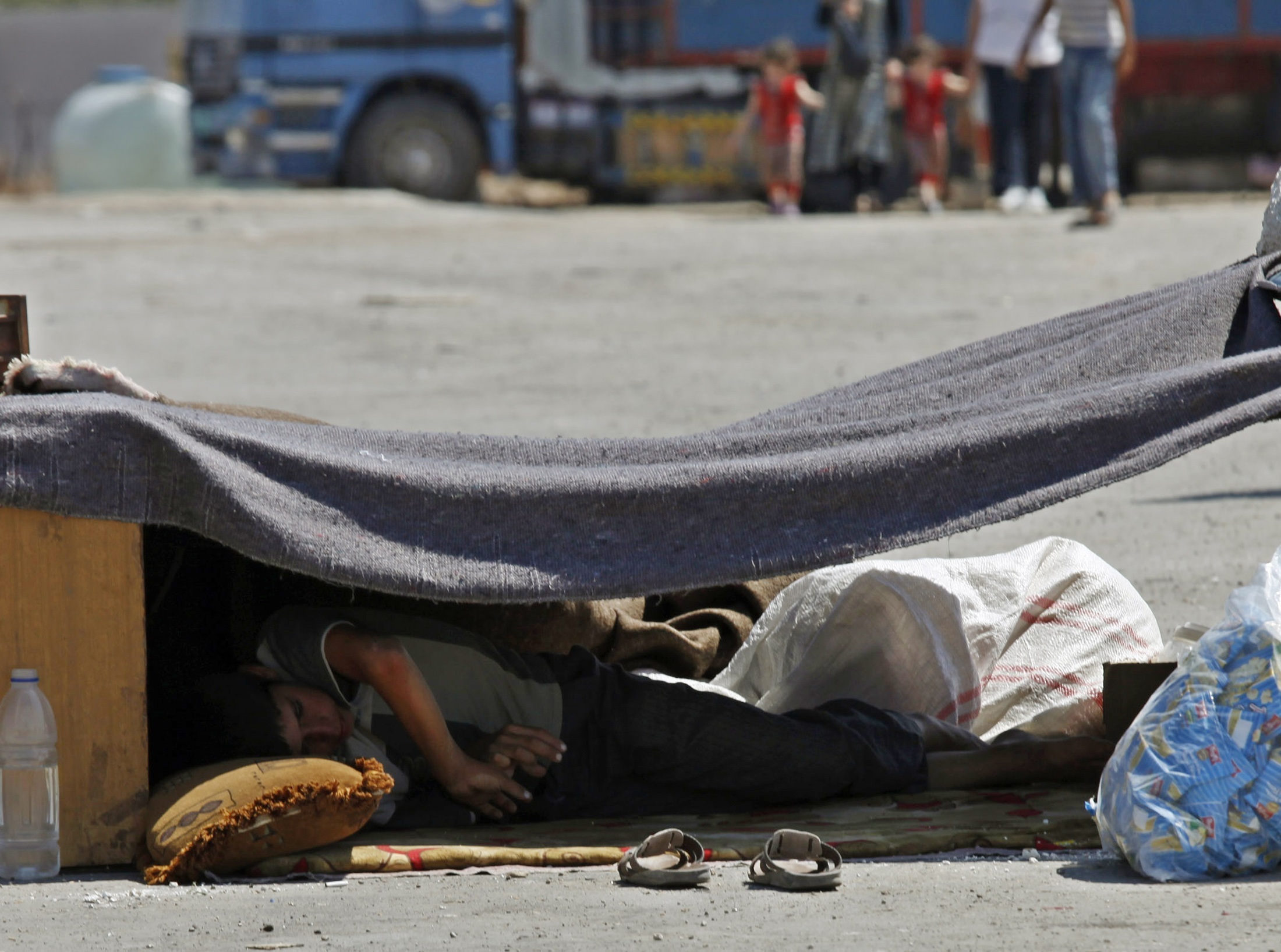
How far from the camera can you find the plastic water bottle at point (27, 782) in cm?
334

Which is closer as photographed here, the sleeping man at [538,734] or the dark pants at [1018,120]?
the sleeping man at [538,734]

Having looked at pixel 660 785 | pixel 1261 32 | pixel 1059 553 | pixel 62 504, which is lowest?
pixel 660 785

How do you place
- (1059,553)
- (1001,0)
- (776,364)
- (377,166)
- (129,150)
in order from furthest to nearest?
(129,150), (377,166), (1001,0), (776,364), (1059,553)

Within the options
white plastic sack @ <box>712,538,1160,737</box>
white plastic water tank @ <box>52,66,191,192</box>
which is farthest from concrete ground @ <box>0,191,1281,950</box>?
white plastic water tank @ <box>52,66,191,192</box>

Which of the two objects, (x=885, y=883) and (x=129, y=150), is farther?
(x=129, y=150)

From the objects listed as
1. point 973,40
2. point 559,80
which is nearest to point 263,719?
point 973,40

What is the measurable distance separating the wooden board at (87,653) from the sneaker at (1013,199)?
11.2 m

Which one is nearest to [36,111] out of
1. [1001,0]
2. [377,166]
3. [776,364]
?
[377,166]

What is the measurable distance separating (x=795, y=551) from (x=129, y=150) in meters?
17.9

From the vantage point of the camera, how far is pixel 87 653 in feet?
11.2

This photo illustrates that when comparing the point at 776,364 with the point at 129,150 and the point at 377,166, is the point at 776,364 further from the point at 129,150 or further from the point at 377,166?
the point at 129,150

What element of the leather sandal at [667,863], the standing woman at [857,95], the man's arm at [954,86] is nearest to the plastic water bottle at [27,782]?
the leather sandal at [667,863]

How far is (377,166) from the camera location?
16203mm

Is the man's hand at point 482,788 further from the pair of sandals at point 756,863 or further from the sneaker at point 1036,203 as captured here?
the sneaker at point 1036,203
